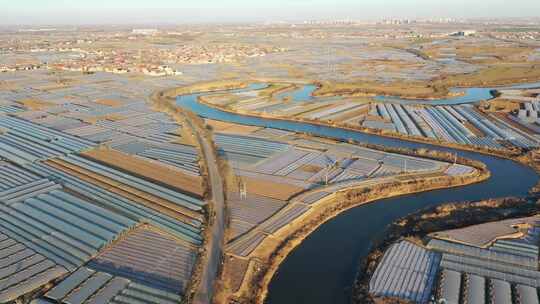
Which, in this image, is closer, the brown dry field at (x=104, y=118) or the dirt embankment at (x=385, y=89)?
the brown dry field at (x=104, y=118)

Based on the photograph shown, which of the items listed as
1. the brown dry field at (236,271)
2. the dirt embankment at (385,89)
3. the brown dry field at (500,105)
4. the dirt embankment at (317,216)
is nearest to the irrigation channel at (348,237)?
the dirt embankment at (317,216)

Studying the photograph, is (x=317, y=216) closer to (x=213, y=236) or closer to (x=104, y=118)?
(x=213, y=236)

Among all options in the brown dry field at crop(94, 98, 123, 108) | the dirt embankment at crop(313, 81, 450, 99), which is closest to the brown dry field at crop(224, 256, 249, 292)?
the brown dry field at crop(94, 98, 123, 108)

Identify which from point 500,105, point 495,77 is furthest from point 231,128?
point 495,77

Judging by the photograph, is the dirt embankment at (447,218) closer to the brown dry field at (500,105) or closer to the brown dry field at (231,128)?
the brown dry field at (231,128)

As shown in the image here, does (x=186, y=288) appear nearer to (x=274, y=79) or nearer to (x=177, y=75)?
(x=274, y=79)

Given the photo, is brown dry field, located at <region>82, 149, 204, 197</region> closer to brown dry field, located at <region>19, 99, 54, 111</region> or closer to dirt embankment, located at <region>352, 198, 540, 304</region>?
dirt embankment, located at <region>352, 198, 540, 304</region>
